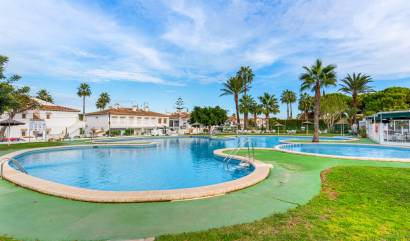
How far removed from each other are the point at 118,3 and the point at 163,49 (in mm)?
9747

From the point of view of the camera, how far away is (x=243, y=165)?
36.0ft

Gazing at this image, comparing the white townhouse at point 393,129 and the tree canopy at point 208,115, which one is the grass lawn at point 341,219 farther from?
the tree canopy at point 208,115

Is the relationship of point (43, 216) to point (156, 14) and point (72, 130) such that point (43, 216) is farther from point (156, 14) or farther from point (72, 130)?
point (72, 130)

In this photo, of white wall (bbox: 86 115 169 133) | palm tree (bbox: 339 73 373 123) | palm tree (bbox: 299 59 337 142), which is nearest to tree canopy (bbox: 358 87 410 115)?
palm tree (bbox: 339 73 373 123)

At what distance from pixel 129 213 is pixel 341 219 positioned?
4069 millimetres

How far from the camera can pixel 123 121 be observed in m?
44.9

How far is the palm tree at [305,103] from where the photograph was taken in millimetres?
54872

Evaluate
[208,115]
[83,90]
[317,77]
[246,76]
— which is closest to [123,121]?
[83,90]

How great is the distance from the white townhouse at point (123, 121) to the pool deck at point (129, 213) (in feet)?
120

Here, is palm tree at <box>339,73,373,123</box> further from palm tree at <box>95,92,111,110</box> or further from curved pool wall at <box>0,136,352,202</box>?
A: palm tree at <box>95,92,111,110</box>

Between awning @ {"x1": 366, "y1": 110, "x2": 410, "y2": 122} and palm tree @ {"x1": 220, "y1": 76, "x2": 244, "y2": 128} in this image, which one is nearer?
awning @ {"x1": 366, "y1": 110, "x2": 410, "y2": 122}

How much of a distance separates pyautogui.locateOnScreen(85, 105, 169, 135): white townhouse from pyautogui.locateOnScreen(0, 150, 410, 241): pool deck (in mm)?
36684

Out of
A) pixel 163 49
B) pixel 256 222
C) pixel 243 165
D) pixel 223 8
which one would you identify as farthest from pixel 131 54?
pixel 256 222

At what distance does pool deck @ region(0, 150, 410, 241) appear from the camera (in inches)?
148
